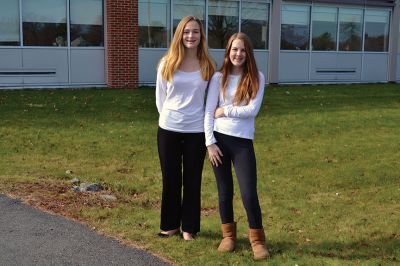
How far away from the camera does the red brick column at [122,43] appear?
51.1 ft

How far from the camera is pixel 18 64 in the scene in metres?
15.0

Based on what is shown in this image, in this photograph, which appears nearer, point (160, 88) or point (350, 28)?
point (160, 88)

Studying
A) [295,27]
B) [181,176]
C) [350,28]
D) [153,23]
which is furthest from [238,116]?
[350,28]

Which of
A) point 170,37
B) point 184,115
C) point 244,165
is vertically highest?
point 170,37

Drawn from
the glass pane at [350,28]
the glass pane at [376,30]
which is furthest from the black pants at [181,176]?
the glass pane at [376,30]

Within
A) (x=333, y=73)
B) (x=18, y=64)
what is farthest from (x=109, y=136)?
(x=333, y=73)

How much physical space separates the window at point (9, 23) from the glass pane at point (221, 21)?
5.86 m

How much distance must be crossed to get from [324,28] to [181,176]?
16638mm

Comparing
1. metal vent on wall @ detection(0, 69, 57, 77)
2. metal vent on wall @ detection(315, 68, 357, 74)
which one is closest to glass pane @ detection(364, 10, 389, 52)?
metal vent on wall @ detection(315, 68, 357, 74)

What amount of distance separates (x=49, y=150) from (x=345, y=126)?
552 cm

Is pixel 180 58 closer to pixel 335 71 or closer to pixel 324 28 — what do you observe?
pixel 324 28

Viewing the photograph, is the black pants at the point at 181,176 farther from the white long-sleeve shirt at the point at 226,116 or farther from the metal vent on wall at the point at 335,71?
the metal vent on wall at the point at 335,71

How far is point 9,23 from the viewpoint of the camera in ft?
49.1

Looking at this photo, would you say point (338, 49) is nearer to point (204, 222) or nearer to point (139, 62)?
point (139, 62)
